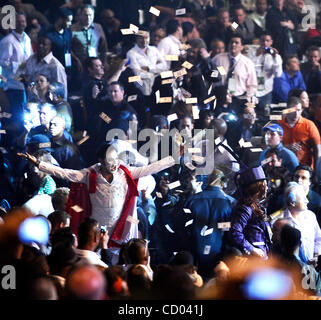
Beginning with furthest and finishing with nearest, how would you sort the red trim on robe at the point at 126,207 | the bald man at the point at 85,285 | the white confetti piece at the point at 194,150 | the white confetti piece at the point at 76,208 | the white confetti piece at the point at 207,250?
the white confetti piece at the point at 194,150
the white confetti piece at the point at 207,250
the red trim on robe at the point at 126,207
the white confetti piece at the point at 76,208
the bald man at the point at 85,285

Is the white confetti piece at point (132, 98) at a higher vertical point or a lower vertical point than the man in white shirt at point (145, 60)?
lower

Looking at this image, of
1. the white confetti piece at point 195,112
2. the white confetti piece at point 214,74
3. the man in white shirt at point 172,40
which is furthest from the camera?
the man in white shirt at point 172,40

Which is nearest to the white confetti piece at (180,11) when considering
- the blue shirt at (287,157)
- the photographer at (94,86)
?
the photographer at (94,86)

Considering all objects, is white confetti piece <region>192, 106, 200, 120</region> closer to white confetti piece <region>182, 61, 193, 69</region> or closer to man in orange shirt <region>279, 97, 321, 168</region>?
white confetti piece <region>182, 61, 193, 69</region>

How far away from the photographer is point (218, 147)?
11008mm

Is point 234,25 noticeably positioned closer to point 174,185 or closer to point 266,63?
point 266,63

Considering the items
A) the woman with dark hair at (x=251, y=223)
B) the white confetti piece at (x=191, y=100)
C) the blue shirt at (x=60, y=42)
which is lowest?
the woman with dark hair at (x=251, y=223)

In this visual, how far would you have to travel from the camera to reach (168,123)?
11.3 m

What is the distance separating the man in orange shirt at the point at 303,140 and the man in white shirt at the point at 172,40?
1.80 meters

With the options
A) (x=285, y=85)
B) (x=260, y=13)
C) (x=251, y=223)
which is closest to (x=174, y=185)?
(x=251, y=223)

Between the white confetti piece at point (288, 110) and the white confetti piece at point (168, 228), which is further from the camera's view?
the white confetti piece at point (288, 110)

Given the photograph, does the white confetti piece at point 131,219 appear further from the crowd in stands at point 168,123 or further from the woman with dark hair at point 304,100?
the woman with dark hair at point 304,100

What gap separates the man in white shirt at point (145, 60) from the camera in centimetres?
1191
